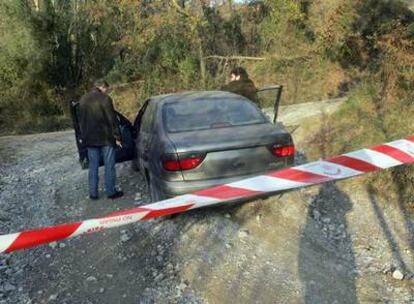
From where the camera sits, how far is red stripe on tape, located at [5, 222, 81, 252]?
3268 mm

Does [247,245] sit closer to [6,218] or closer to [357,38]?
[6,218]

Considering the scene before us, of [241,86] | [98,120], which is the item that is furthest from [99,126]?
[241,86]

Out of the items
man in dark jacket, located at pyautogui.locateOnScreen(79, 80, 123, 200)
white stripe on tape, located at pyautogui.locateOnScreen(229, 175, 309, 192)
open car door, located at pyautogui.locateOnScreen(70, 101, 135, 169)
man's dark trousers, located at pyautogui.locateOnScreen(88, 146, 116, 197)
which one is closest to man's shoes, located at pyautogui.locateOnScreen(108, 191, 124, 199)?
man's dark trousers, located at pyautogui.locateOnScreen(88, 146, 116, 197)

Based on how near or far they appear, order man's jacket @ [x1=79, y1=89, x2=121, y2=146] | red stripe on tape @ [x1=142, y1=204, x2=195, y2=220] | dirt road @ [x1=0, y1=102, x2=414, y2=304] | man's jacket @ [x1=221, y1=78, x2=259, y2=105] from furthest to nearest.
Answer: man's jacket @ [x1=221, y1=78, x2=259, y2=105], man's jacket @ [x1=79, y1=89, x2=121, y2=146], dirt road @ [x1=0, y1=102, x2=414, y2=304], red stripe on tape @ [x1=142, y1=204, x2=195, y2=220]

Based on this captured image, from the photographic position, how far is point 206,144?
5.78 meters

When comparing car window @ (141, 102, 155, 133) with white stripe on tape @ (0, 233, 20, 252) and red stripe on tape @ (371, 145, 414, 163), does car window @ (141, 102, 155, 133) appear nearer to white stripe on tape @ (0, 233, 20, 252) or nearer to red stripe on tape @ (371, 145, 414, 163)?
red stripe on tape @ (371, 145, 414, 163)

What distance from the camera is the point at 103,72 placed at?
977 inches

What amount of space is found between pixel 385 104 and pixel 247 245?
5.62 m

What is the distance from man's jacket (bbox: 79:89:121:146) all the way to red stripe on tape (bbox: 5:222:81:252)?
3895mm

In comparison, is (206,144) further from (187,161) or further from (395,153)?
(395,153)

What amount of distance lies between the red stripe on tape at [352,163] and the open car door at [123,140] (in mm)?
4091

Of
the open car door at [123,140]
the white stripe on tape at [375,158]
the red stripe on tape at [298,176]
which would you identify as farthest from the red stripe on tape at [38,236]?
the open car door at [123,140]

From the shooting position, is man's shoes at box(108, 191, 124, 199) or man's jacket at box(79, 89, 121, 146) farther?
man's shoes at box(108, 191, 124, 199)

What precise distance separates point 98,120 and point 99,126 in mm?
91
